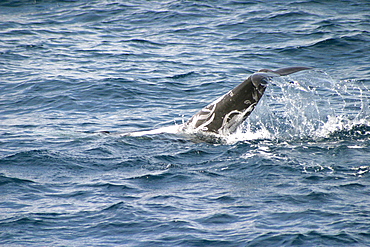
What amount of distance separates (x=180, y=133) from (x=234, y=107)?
1.52 m

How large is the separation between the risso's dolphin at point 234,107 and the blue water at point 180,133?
344mm

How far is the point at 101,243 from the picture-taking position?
7.52 meters

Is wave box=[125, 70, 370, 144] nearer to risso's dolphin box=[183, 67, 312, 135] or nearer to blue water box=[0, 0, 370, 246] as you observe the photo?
blue water box=[0, 0, 370, 246]

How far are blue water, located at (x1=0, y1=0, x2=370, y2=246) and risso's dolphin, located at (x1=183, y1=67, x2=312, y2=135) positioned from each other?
344 mm

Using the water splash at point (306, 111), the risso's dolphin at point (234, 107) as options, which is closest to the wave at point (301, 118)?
the water splash at point (306, 111)

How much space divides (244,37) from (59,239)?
1645 centimetres

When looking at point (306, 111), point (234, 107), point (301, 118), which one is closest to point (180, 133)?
point (234, 107)

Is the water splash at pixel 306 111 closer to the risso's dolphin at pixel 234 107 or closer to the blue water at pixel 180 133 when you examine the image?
the blue water at pixel 180 133

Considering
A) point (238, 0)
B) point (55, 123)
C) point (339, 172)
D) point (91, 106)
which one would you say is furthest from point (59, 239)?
point (238, 0)

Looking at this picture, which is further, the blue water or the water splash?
the water splash

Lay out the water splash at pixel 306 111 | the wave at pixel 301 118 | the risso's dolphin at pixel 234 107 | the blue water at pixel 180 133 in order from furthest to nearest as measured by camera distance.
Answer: the water splash at pixel 306 111
the wave at pixel 301 118
the risso's dolphin at pixel 234 107
the blue water at pixel 180 133

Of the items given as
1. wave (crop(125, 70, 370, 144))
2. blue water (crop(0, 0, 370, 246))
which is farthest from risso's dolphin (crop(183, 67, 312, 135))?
blue water (crop(0, 0, 370, 246))

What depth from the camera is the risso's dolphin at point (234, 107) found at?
11094 millimetres

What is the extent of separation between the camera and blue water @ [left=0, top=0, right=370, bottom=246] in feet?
→ 26.0
